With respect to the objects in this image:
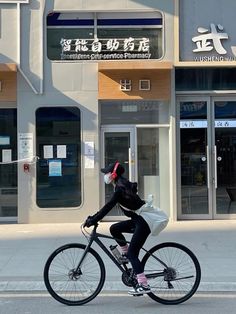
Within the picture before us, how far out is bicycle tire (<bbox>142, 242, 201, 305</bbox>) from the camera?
6.41 metres

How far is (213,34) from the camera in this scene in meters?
12.9

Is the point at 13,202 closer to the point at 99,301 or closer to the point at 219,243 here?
the point at 219,243

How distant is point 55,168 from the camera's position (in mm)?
12898

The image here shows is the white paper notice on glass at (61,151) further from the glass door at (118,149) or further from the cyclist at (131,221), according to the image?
the cyclist at (131,221)

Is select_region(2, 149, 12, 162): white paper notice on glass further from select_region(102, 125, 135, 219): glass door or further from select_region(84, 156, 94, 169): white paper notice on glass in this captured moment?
select_region(102, 125, 135, 219): glass door

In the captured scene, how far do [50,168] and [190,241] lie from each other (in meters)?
4.05

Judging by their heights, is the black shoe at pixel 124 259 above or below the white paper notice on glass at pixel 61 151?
below

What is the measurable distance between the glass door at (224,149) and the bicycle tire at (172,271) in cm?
692

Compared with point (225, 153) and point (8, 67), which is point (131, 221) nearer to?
point (8, 67)

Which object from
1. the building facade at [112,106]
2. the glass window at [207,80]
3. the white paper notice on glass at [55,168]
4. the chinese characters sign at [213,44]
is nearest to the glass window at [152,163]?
the building facade at [112,106]

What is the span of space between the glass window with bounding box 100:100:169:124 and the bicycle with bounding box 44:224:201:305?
6.99 metres

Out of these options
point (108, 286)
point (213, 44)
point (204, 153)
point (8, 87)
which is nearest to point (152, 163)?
point (204, 153)

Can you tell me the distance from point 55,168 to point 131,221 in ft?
21.8

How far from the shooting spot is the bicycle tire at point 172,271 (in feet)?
21.0
